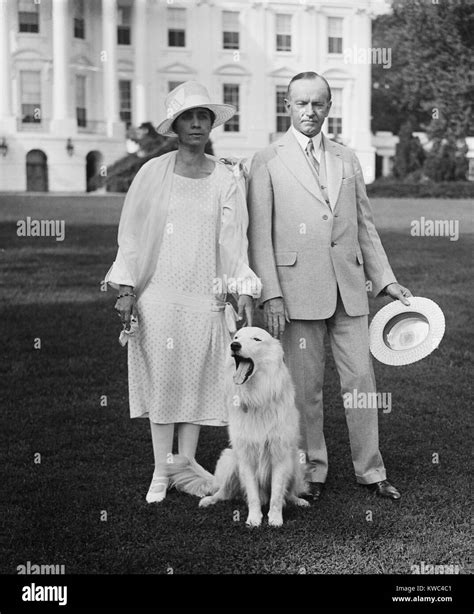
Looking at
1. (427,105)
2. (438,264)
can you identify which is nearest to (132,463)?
(438,264)

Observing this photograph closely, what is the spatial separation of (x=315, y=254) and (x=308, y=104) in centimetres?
83

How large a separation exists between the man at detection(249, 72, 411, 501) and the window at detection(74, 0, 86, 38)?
142ft

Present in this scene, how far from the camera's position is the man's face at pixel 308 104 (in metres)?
5.06

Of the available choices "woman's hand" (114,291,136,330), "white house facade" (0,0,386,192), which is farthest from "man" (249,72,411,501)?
"white house facade" (0,0,386,192)

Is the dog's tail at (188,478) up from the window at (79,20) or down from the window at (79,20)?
down

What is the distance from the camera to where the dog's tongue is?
471 cm

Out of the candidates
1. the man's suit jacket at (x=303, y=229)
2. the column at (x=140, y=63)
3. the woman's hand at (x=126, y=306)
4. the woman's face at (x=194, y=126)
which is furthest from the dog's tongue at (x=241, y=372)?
the column at (x=140, y=63)

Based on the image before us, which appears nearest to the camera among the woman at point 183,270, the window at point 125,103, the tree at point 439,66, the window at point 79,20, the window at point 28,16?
the woman at point 183,270

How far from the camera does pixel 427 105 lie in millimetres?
38500

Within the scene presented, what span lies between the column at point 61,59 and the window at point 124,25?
3.64m

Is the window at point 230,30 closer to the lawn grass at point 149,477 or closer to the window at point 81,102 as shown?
the window at point 81,102

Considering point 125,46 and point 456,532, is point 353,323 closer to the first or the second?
point 456,532

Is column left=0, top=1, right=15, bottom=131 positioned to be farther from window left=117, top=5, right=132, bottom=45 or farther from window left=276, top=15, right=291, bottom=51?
window left=276, top=15, right=291, bottom=51
